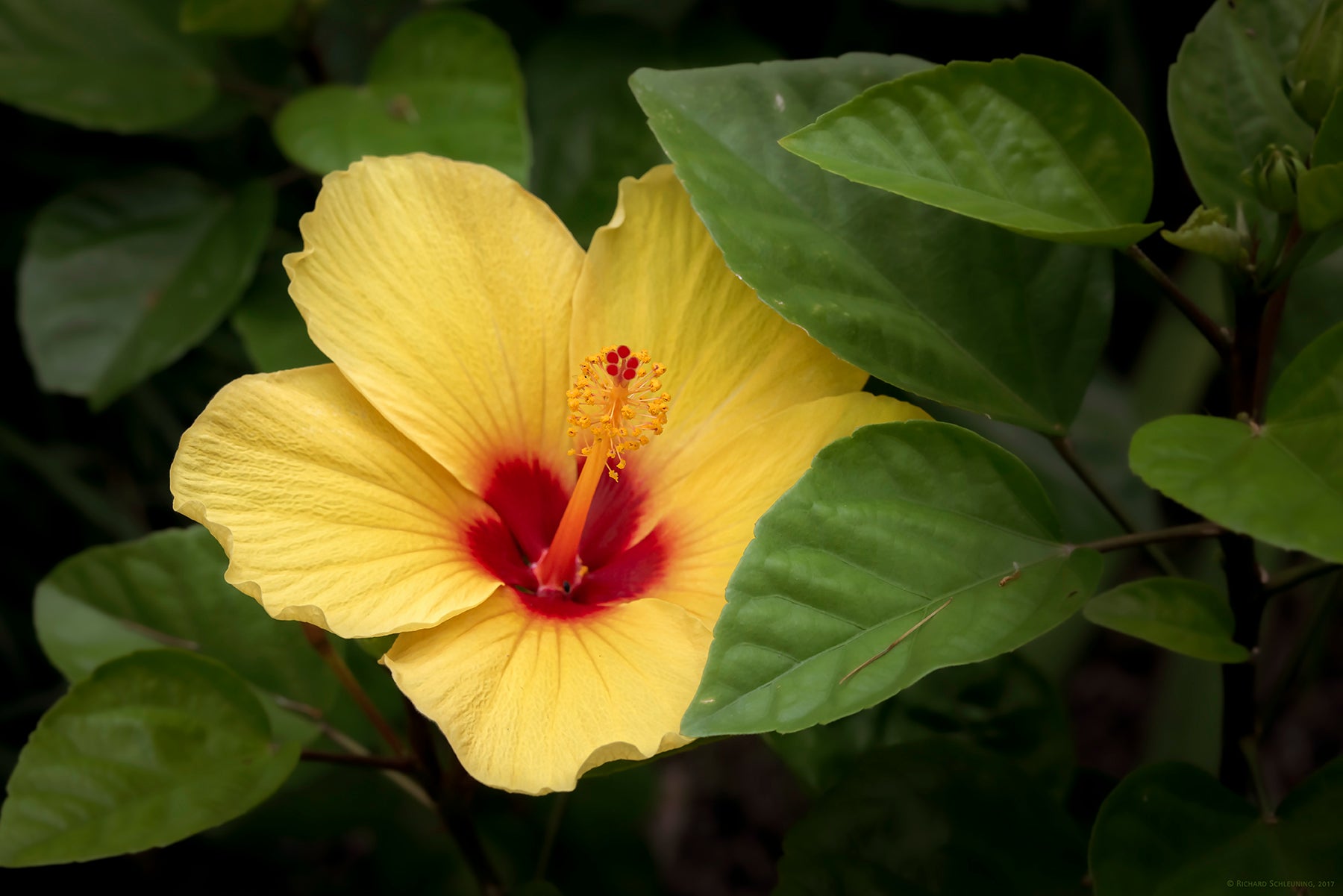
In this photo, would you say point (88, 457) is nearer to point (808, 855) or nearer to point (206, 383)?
point (206, 383)

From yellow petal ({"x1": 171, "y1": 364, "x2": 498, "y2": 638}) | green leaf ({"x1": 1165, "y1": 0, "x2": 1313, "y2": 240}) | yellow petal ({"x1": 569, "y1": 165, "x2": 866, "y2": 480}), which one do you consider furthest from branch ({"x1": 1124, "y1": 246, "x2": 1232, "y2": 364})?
yellow petal ({"x1": 171, "y1": 364, "x2": 498, "y2": 638})

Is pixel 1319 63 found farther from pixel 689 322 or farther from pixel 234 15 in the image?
pixel 234 15

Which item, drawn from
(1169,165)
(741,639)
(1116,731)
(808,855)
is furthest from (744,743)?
(741,639)

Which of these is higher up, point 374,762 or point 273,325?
point 273,325

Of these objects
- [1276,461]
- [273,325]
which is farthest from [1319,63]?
[273,325]

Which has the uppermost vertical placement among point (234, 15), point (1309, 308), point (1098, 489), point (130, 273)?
point (234, 15)

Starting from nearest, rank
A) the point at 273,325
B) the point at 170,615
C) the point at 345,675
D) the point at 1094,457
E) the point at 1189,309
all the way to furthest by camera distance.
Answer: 1. the point at 1189,309
2. the point at 345,675
3. the point at 170,615
4. the point at 273,325
5. the point at 1094,457

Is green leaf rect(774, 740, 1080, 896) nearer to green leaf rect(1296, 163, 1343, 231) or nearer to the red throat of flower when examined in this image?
the red throat of flower
